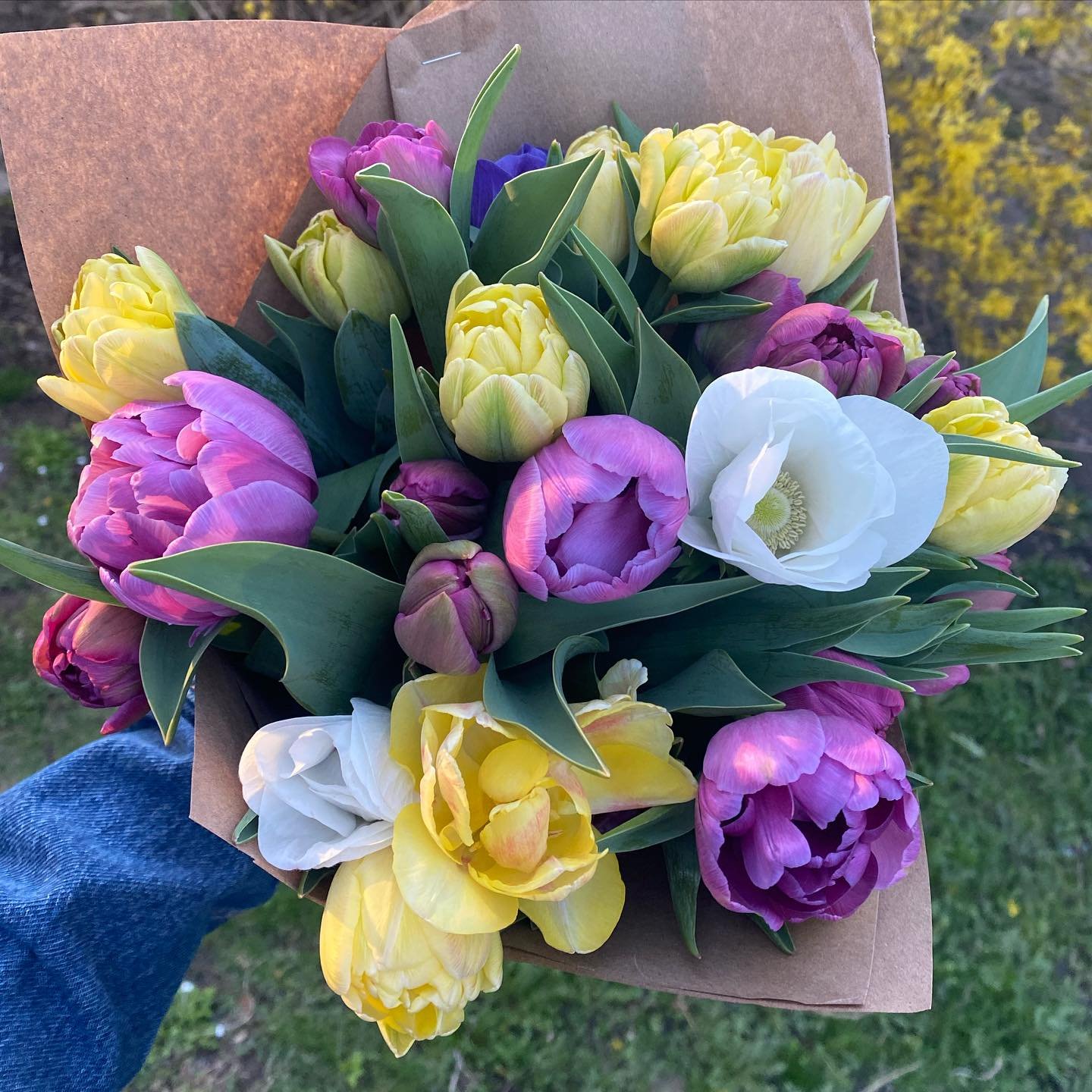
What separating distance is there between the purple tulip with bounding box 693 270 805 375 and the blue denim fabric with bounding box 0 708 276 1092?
55 cm

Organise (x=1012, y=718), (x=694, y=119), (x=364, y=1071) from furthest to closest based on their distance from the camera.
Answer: (x=1012, y=718) → (x=364, y=1071) → (x=694, y=119)

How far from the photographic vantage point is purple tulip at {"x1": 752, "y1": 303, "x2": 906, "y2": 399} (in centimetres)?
61

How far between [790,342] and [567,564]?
231mm

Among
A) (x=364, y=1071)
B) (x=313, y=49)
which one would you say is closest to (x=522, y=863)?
(x=313, y=49)

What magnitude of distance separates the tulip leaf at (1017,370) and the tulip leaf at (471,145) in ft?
1.50

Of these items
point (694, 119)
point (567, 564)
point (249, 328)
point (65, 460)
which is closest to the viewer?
point (567, 564)

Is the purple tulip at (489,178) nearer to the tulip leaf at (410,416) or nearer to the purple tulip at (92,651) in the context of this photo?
the tulip leaf at (410,416)

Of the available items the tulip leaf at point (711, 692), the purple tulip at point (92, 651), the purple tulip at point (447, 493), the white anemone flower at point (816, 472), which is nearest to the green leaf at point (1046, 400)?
the white anemone flower at point (816, 472)

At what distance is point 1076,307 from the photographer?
70.9 inches

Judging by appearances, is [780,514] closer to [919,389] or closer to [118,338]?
[919,389]

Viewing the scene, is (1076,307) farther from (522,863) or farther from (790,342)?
(522,863)

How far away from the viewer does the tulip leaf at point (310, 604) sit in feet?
1.61


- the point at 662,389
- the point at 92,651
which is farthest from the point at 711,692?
the point at 92,651

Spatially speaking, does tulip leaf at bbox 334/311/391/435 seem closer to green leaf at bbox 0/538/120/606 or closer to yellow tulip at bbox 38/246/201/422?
yellow tulip at bbox 38/246/201/422
